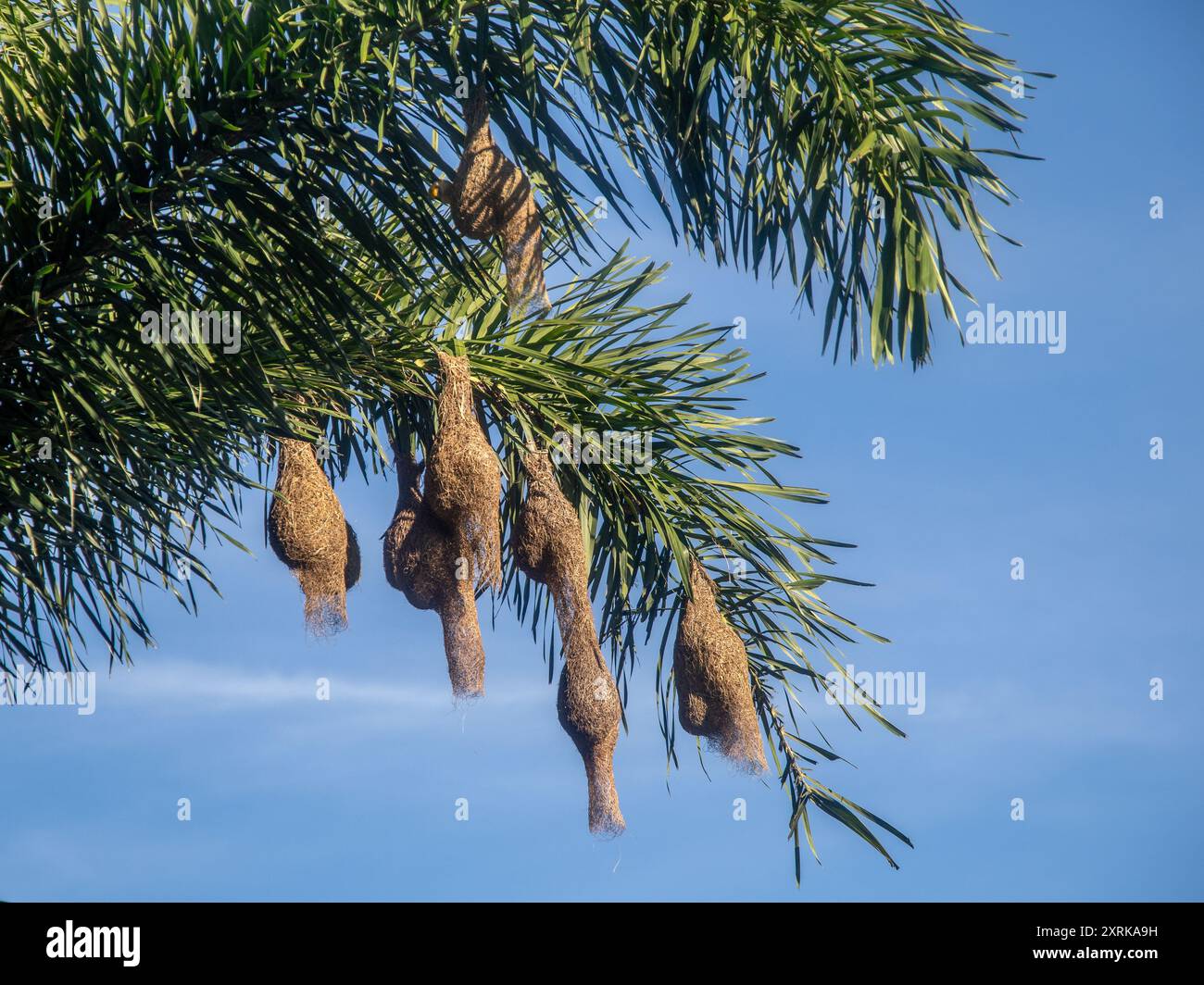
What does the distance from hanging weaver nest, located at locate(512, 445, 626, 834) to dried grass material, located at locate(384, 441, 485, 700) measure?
0.38 metres

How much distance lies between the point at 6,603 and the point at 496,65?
3.13 m

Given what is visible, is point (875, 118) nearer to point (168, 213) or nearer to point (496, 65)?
point (496, 65)

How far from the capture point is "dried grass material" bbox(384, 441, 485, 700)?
431 centimetres

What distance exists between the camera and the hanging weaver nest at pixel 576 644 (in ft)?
15.0

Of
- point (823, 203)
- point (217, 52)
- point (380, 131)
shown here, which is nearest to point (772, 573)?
point (823, 203)

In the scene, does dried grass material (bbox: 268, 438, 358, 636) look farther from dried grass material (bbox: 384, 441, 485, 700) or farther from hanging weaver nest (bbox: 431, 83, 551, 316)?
hanging weaver nest (bbox: 431, 83, 551, 316)

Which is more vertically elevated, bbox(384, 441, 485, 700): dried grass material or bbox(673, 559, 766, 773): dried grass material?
bbox(384, 441, 485, 700): dried grass material

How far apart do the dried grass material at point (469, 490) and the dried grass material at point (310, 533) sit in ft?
1.86

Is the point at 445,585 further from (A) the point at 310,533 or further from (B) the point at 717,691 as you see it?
(B) the point at 717,691

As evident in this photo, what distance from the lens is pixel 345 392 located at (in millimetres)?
5684

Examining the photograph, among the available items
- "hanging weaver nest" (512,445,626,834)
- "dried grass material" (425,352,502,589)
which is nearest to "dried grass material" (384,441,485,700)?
"dried grass material" (425,352,502,589)

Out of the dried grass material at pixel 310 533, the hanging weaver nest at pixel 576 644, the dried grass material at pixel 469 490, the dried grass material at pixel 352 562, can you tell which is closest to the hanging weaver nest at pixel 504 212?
the dried grass material at pixel 469 490

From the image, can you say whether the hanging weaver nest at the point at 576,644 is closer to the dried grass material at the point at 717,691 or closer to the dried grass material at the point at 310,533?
the dried grass material at the point at 717,691

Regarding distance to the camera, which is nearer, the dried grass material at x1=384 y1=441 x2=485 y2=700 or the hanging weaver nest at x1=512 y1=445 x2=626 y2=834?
the dried grass material at x1=384 y1=441 x2=485 y2=700
